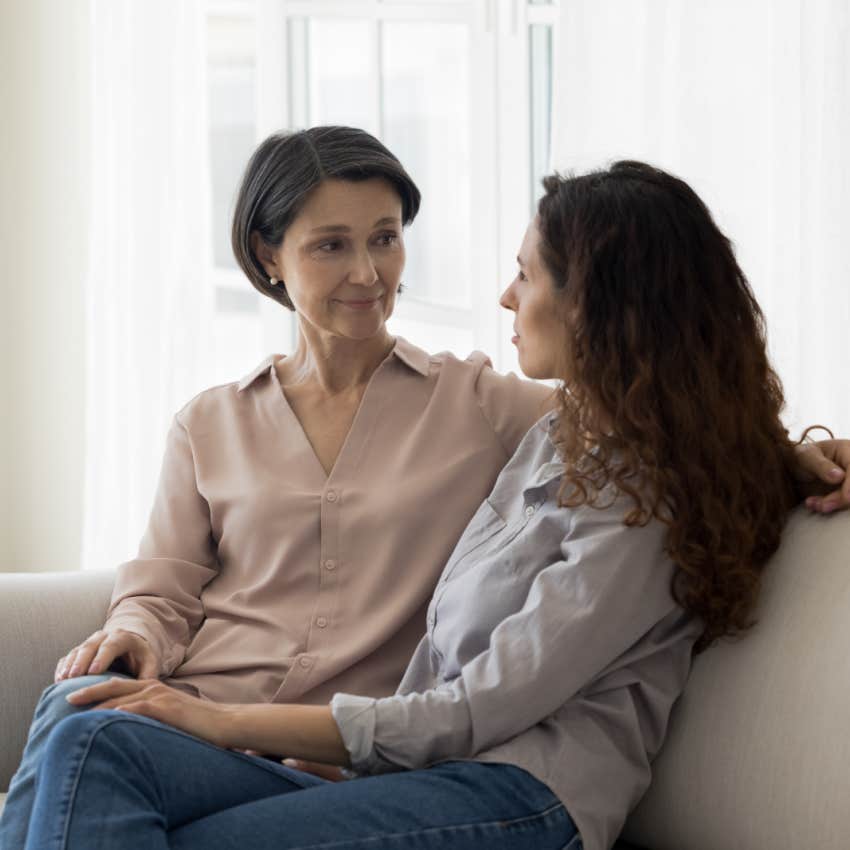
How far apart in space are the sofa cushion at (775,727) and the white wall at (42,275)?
98.3 inches

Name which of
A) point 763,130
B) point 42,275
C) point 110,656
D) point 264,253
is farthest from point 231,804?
point 42,275

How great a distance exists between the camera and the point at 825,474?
162 centimetres

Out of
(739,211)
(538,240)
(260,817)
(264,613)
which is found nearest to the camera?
(260,817)

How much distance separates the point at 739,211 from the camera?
2541 mm

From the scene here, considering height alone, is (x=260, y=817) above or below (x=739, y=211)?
below

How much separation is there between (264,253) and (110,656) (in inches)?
26.1

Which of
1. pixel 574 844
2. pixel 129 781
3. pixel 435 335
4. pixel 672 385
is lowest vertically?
pixel 574 844

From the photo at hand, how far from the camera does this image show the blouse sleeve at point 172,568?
1.92 meters

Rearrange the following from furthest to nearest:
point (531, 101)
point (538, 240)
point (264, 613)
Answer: point (531, 101), point (264, 613), point (538, 240)

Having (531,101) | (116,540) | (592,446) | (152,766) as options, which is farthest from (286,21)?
(152,766)

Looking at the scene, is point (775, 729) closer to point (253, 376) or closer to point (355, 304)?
point (355, 304)

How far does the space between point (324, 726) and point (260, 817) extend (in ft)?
0.43

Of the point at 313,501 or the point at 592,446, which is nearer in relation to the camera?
the point at 592,446

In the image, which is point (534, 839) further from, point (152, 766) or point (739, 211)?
point (739, 211)
